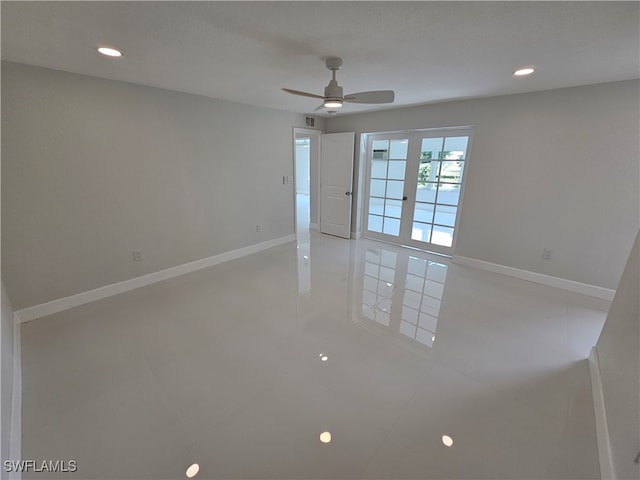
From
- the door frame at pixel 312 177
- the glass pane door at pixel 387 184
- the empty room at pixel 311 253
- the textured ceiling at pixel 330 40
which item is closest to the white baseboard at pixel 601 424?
the empty room at pixel 311 253

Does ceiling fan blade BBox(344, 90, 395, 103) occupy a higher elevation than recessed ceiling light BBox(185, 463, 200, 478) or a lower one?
higher

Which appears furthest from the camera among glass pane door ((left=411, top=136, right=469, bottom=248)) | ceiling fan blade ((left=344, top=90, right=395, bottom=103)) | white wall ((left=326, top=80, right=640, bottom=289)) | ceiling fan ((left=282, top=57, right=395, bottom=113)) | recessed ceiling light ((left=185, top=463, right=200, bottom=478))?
glass pane door ((left=411, top=136, right=469, bottom=248))

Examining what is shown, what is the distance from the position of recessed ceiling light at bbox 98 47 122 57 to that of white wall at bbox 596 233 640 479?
3.77 meters

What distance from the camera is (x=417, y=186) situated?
14.4ft

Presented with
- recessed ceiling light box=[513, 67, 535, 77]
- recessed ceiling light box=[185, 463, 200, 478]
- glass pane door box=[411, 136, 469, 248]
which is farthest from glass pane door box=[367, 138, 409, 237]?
recessed ceiling light box=[185, 463, 200, 478]

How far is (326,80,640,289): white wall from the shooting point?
2766mm

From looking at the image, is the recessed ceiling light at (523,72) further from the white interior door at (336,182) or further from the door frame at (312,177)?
the door frame at (312,177)

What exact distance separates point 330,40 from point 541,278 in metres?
3.71

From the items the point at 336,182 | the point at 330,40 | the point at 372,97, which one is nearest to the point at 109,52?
the point at 330,40

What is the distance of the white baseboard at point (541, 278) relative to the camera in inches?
120

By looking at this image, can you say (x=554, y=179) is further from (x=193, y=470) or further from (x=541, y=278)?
(x=193, y=470)

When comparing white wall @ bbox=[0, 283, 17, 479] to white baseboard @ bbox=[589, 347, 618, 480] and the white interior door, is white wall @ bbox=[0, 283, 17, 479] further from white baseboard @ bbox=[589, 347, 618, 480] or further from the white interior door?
the white interior door

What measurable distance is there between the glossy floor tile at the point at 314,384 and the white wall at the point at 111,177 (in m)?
0.54

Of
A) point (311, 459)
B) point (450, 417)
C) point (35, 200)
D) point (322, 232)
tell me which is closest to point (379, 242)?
point (322, 232)
